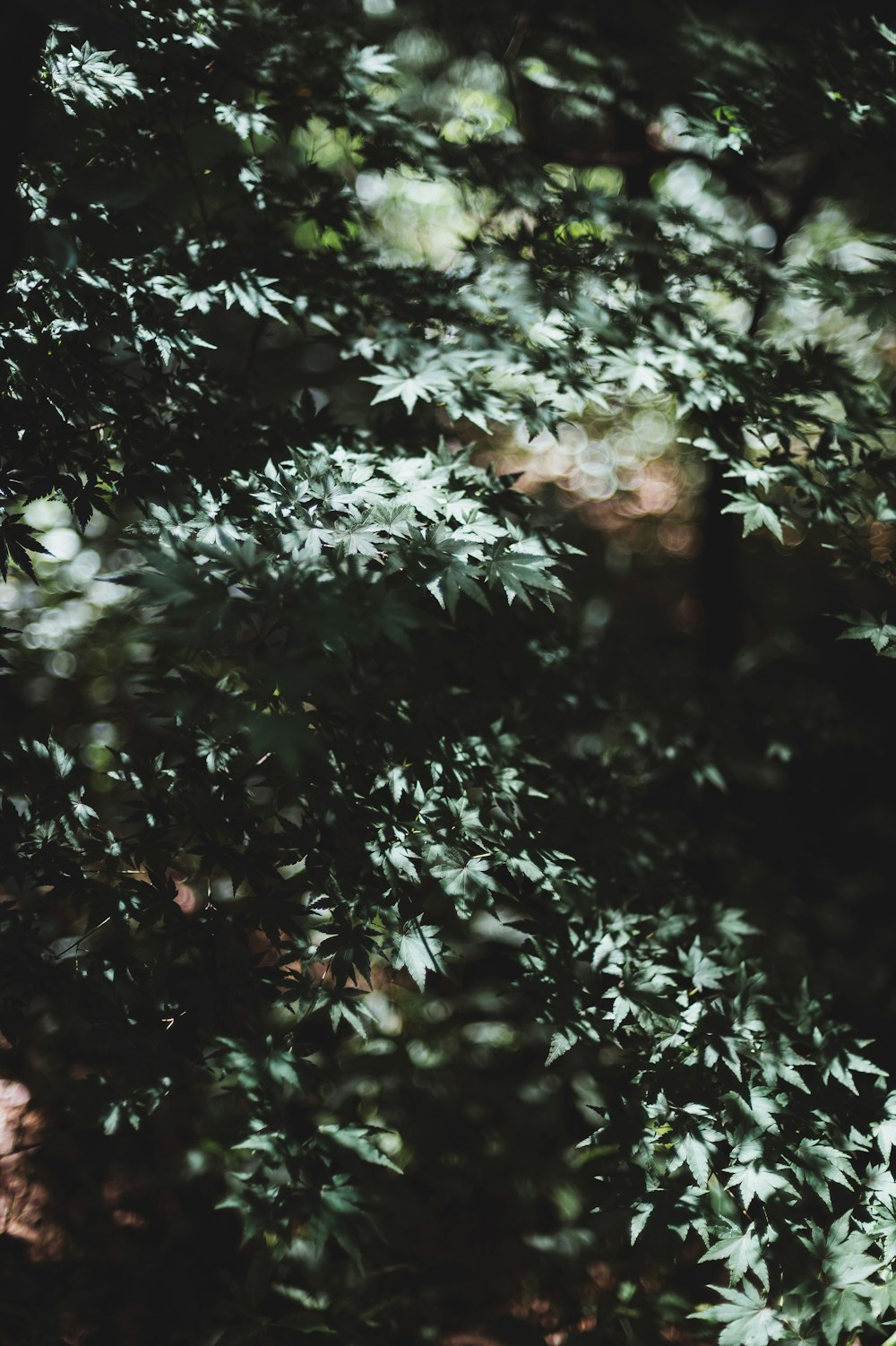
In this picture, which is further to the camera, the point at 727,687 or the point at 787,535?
the point at 787,535

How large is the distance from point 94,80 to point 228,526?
1.14 metres

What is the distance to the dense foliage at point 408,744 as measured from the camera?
1668 millimetres

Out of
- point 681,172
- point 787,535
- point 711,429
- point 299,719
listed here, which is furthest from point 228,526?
point 787,535

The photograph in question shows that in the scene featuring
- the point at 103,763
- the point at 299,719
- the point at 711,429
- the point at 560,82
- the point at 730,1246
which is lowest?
the point at 103,763

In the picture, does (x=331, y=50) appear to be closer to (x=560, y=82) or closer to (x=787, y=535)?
(x=560, y=82)

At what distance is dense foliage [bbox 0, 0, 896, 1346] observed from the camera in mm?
1668

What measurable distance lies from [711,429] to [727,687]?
3.43 feet

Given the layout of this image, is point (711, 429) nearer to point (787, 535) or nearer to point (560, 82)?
point (560, 82)

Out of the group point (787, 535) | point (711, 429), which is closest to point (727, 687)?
point (711, 429)

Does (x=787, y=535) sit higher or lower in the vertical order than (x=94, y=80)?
lower

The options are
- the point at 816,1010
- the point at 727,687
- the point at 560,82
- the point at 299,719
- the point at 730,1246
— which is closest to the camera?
the point at 299,719

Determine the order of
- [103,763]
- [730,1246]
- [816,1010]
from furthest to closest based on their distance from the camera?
[103,763], [816,1010], [730,1246]

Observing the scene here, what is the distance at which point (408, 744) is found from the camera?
1.90 m

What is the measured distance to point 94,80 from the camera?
6.07ft
